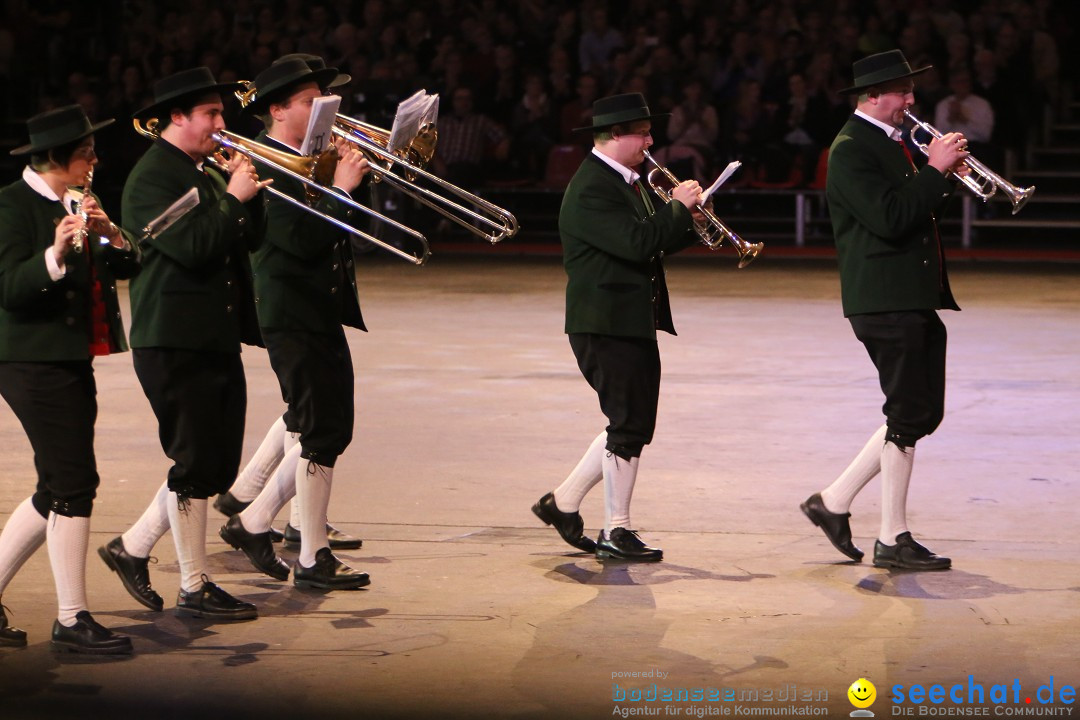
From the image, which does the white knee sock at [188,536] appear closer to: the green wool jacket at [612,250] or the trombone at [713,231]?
the green wool jacket at [612,250]

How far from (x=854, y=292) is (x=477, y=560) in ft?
5.96

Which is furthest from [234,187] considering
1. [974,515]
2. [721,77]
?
[721,77]

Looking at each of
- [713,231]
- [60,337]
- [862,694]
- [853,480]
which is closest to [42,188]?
[60,337]

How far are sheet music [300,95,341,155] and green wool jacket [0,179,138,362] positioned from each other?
0.88 m

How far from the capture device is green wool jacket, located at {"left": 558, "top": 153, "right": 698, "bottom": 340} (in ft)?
22.7

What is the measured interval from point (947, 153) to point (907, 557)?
155cm

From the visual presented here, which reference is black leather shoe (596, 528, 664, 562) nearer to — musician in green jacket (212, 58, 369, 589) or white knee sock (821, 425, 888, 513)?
white knee sock (821, 425, 888, 513)

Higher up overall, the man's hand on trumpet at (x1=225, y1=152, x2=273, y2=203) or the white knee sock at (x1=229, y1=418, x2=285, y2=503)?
the man's hand on trumpet at (x1=225, y1=152, x2=273, y2=203)

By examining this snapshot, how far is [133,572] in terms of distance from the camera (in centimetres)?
629

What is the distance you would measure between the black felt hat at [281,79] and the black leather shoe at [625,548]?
2.10 metres

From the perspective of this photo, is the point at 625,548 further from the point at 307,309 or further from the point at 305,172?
the point at 305,172

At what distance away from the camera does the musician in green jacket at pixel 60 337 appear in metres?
5.65

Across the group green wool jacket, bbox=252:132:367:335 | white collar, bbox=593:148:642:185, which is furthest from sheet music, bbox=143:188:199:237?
white collar, bbox=593:148:642:185

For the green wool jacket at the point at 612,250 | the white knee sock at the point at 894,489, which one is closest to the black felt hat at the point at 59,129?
the green wool jacket at the point at 612,250
